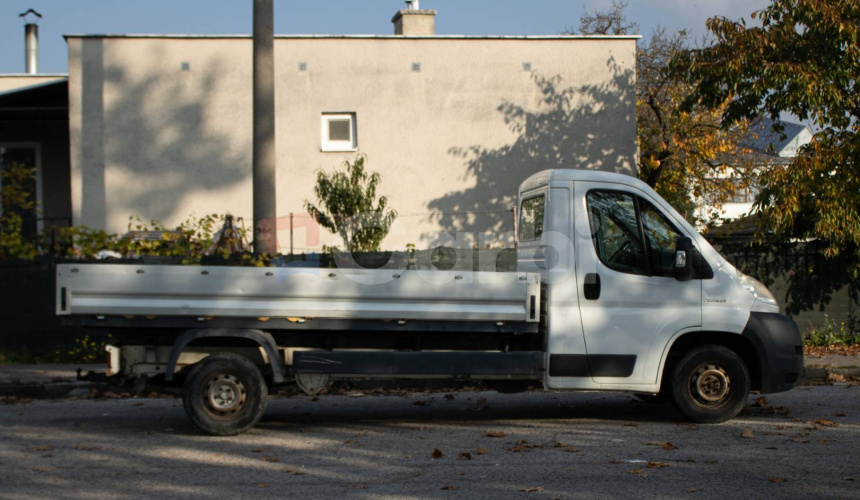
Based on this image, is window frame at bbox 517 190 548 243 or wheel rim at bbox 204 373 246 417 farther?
window frame at bbox 517 190 548 243

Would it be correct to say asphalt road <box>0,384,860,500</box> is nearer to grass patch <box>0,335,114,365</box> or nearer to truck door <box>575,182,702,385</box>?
truck door <box>575,182,702,385</box>

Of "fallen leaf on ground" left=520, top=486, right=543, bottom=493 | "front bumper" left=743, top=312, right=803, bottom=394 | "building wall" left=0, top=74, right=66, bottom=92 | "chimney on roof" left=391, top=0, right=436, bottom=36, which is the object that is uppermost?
"chimney on roof" left=391, top=0, right=436, bottom=36

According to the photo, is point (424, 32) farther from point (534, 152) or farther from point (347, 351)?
point (347, 351)

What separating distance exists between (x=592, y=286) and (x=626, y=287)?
331mm

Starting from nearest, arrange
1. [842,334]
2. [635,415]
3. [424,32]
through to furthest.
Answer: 1. [635,415]
2. [842,334]
3. [424,32]

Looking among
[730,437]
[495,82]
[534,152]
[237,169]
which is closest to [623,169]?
[534,152]

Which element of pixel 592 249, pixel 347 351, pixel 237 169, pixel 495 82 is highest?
pixel 495 82

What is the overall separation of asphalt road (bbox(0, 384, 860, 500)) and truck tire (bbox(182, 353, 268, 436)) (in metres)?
0.16

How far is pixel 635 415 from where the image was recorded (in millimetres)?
9523

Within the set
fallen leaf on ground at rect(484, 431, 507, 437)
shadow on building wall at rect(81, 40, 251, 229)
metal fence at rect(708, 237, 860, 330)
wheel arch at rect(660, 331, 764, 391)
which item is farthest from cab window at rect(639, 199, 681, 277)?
shadow on building wall at rect(81, 40, 251, 229)

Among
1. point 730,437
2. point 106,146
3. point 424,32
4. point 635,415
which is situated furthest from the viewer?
point 424,32

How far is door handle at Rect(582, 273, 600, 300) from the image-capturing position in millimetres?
8422

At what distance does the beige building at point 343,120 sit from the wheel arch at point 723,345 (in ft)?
30.2

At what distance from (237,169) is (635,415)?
1088 cm
